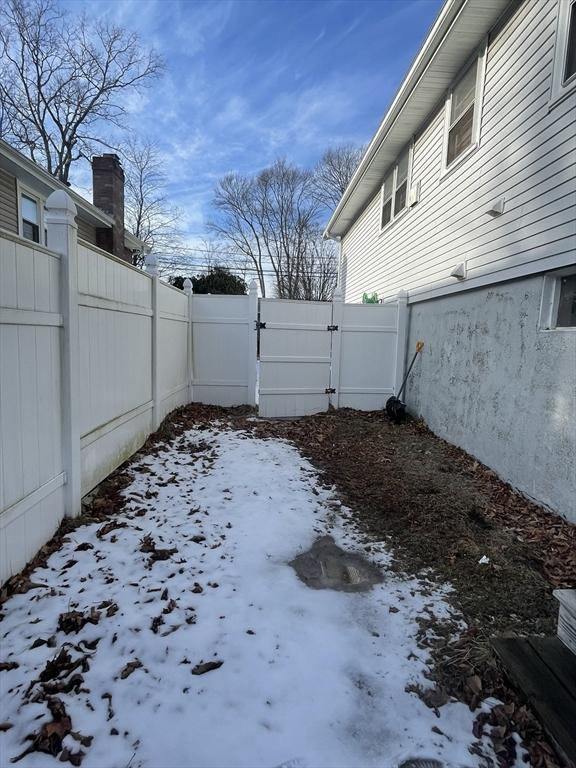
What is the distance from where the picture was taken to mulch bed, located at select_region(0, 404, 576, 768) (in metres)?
1.81

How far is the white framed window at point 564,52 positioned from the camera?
3443mm

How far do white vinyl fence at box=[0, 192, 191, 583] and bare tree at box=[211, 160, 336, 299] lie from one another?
22393 mm

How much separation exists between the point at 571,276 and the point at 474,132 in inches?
100

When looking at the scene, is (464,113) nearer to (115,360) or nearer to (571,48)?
(571,48)

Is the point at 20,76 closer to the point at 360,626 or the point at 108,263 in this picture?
the point at 108,263

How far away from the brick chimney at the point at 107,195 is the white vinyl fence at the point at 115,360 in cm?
571

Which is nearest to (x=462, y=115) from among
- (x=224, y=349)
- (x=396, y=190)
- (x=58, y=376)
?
(x=396, y=190)

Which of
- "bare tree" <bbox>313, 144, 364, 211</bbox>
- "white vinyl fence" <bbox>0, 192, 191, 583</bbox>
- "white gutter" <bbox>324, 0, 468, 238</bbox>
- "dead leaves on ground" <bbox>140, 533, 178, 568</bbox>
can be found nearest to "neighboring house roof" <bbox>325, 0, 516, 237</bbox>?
"white gutter" <bbox>324, 0, 468, 238</bbox>

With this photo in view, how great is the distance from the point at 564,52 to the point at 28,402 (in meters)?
4.90

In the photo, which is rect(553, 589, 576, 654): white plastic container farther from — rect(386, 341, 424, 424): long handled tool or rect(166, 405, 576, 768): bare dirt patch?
rect(386, 341, 424, 424): long handled tool

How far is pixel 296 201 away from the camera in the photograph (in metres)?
25.4

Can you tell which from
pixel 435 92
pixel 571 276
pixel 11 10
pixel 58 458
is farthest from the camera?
pixel 11 10

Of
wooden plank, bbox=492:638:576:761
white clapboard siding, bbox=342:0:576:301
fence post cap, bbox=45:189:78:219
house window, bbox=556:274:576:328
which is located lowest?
wooden plank, bbox=492:638:576:761

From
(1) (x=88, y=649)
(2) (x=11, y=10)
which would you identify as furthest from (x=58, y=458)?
(2) (x=11, y=10)
